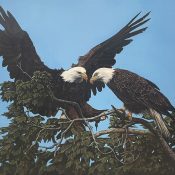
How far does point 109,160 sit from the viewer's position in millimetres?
9172

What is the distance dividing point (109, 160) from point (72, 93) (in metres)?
2.59

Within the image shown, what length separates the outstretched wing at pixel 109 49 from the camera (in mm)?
12047

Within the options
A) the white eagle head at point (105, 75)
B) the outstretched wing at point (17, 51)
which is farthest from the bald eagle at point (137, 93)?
the outstretched wing at point (17, 51)

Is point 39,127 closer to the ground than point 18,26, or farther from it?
closer to the ground

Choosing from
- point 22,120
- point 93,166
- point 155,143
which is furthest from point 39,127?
point 155,143

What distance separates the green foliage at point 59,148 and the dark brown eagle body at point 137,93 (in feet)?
1.06

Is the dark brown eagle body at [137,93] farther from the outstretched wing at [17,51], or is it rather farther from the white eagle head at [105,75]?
the outstretched wing at [17,51]

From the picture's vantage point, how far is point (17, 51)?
11836 millimetres

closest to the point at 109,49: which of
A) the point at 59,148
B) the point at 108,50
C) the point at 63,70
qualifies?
the point at 108,50

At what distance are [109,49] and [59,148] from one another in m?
3.38

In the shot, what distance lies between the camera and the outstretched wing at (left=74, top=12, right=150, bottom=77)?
12.0m

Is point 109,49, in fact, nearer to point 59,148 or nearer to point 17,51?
point 17,51

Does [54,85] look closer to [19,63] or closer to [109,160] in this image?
[19,63]

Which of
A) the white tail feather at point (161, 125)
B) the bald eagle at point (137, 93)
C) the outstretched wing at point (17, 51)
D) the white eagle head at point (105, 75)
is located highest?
the outstretched wing at point (17, 51)
